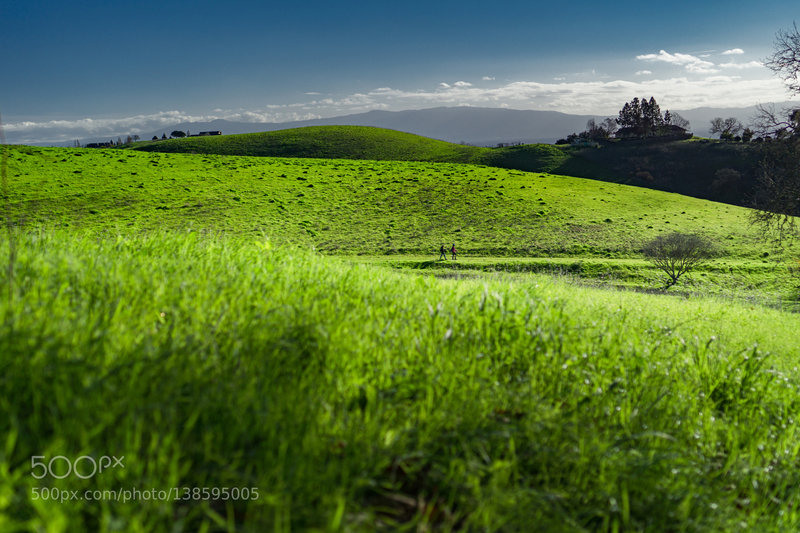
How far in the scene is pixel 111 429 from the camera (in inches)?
96.6

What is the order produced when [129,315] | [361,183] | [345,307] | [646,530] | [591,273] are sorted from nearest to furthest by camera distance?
[646,530] → [129,315] → [345,307] → [591,273] → [361,183]

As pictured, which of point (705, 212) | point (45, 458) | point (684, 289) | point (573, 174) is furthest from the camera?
point (573, 174)

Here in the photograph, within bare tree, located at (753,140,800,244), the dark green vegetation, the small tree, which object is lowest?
the small tree

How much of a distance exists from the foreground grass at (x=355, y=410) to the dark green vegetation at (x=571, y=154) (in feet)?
326

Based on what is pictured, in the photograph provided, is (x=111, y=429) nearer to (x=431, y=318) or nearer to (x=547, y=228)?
(x=431, y=318)

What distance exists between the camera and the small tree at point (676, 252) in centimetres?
3497

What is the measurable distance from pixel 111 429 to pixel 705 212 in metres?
71.2

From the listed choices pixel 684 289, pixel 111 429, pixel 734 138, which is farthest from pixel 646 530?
pixel 734 138

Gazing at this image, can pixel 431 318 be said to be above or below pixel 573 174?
below

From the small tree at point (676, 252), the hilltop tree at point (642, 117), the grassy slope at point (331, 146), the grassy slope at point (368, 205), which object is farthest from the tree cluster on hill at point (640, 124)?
the small tree at point (676, 252)
